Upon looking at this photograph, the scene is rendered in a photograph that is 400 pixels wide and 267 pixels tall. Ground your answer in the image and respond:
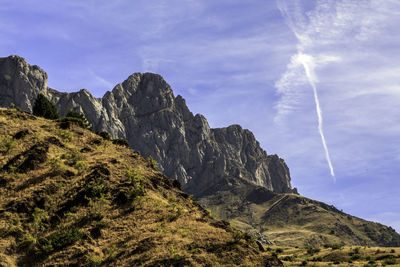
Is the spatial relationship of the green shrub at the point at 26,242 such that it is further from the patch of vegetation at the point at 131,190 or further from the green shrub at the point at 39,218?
the patch of vegetation at the point at 131,190

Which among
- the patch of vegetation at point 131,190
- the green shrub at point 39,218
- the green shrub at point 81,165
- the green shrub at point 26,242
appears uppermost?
the green shrub at point 81,165

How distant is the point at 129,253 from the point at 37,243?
723 cm

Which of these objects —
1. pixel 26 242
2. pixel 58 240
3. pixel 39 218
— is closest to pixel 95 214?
pixel 58 240

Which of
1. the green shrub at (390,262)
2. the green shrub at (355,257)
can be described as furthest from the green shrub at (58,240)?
the green shrub at (355,257)

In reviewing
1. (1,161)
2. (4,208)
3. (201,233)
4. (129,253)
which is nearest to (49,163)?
(1,161)

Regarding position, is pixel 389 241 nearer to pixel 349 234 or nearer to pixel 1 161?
pixel 349 234

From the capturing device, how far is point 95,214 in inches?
1213

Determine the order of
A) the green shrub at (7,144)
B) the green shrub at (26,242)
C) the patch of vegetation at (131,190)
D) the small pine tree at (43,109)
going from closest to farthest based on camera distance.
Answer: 1. the green shrub at (26,242)
2. the patch of vegetation at (131,190)
3. the green shrub at (7,144)
4. the small pine tree at (43,109)

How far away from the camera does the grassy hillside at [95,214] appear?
87.1ft

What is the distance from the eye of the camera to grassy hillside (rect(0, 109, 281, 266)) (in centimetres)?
2655

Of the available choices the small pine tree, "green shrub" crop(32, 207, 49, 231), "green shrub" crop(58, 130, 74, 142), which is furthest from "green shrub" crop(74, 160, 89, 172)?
the small pine tree

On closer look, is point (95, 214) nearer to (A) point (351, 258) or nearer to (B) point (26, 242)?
(B) point (26, 242)

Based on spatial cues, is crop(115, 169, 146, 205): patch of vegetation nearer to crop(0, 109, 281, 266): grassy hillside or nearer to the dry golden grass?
crop(0, 109, 281, 266): grassy hillside

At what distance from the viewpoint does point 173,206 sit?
1362 inches
